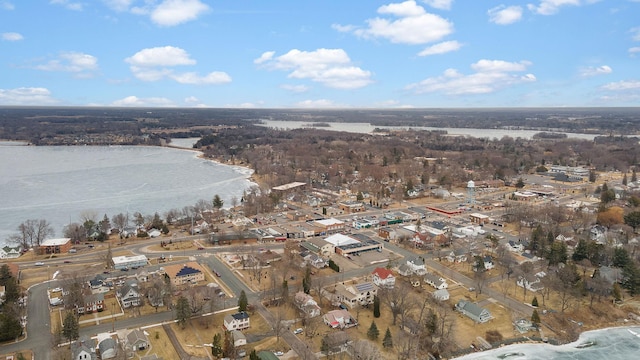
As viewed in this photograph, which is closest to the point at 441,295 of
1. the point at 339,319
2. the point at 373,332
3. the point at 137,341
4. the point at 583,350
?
the point at 373,332

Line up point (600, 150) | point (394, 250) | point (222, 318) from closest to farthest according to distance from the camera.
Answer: point (222, 318) → point (394, 250) → point (600, 150)

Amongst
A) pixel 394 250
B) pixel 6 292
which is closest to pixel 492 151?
pixel 394 250

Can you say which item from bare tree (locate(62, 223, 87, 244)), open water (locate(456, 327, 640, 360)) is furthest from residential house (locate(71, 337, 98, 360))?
bare tree (locate(62, 223, 87, 244))

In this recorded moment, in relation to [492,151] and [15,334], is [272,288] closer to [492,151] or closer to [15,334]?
[15,334]

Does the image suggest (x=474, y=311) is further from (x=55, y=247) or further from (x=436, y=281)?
(x=55, y=247)

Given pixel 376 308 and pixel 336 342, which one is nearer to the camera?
pixel 336 342

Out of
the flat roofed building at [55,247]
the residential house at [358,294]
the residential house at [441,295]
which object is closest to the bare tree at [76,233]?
the flat roofed building at [55,247]

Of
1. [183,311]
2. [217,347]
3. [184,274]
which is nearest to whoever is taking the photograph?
[217,347]
